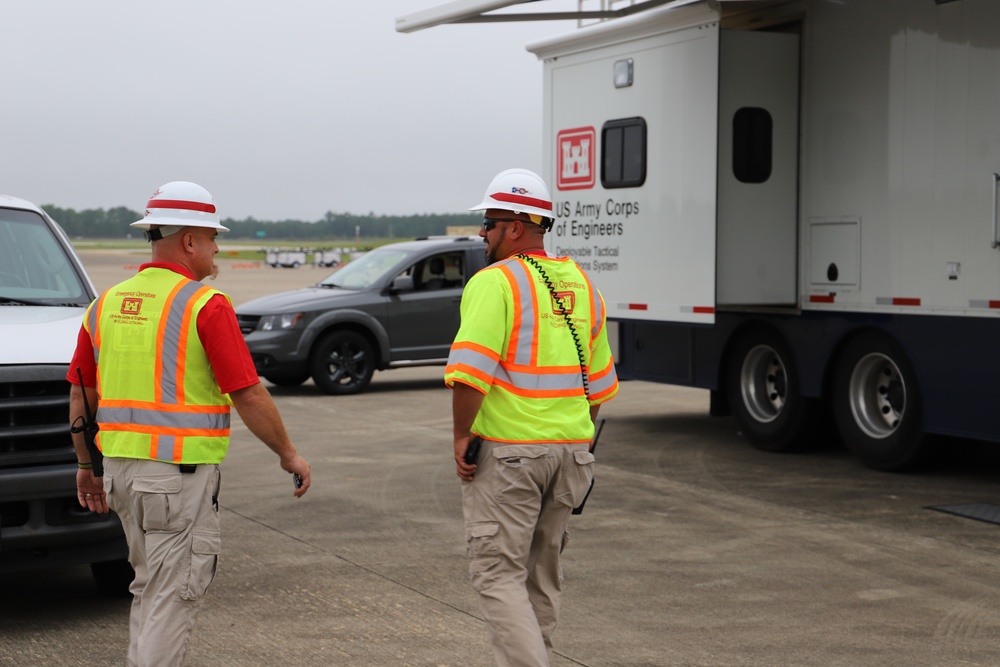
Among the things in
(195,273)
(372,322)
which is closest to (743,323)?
(372,322)

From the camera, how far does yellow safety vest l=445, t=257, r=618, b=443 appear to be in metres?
4.52

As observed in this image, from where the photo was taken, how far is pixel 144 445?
440 centimetres

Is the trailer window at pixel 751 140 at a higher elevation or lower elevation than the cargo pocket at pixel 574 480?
higher

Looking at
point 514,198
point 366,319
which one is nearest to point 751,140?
point 366,319

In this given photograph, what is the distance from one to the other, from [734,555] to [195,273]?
13.4 feet

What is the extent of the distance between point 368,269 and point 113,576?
10565 mm

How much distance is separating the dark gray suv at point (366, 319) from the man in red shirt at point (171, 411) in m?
11.0

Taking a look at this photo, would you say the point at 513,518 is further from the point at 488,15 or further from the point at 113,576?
the point at 488,15

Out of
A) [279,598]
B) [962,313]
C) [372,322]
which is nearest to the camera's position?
[279,598]

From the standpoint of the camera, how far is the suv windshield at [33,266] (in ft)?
23.5

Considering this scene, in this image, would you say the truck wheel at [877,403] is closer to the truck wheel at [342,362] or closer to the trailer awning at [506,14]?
the trailer awning at [506,14]

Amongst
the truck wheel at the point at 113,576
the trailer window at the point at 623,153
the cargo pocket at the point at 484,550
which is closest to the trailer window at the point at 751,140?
the trailer window at the point at 623,153

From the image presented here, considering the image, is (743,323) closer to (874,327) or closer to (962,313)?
(874,327)

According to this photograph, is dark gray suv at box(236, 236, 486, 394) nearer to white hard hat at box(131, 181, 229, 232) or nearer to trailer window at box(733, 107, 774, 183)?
trailer window at box(733, 107, 774, 183)
